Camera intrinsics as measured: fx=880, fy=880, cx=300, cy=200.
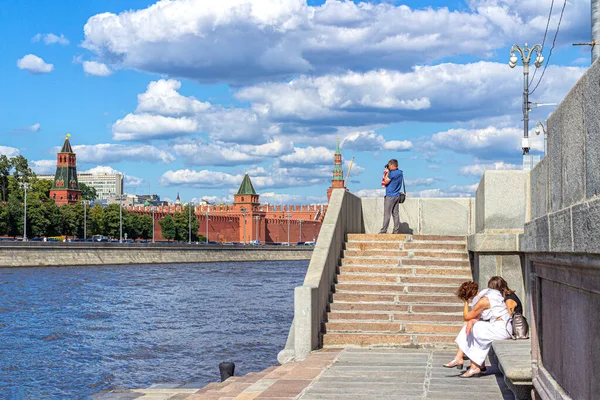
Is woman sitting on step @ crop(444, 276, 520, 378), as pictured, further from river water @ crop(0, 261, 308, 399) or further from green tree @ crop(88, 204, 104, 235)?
green tree @ crop(88, 204, 104, 235)

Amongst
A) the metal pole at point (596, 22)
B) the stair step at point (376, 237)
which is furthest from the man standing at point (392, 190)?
the metal pole at point (596, 22)

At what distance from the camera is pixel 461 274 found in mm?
10586

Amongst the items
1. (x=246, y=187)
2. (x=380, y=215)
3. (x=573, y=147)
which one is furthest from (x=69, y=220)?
(x=573, y=147)

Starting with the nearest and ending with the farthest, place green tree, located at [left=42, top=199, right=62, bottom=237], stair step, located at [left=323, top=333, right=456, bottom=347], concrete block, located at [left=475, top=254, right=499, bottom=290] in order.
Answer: concrete block, located at [left=475, top=254, right=499, bottom=290] → stair step, located at [left=323, top=333, right=456, bottom=347] → green tree, located at [left=42, top=199, right=62, bottom=237]

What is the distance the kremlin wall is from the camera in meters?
109

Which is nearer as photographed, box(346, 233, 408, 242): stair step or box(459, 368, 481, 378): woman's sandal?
box(459, 368, 481, 378): woman's sandal

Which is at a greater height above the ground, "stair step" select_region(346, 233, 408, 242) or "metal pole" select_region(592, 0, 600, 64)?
"metal pole" select_region(592, 0, 600, 64)

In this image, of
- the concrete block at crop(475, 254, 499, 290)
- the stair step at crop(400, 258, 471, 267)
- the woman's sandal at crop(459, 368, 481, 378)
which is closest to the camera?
the woman's sandal at crop(459, 368, 481, 378)

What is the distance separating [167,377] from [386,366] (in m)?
7.27

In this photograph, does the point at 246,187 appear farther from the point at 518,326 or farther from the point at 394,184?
the point at 518,326

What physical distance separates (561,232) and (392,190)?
930 centimetres

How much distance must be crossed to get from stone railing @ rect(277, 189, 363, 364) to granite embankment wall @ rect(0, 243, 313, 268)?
43.3m

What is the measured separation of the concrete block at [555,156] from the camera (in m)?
3.64

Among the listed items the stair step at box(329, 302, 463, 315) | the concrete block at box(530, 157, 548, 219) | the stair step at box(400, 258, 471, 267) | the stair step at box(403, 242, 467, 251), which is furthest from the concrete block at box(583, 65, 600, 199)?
the stair step at box(403, 242, 467, 251)
